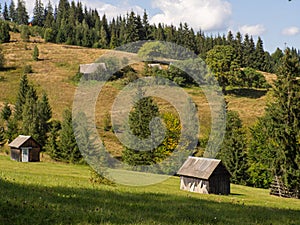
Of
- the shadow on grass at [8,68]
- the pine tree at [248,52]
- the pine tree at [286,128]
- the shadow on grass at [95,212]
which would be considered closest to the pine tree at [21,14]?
the shadow on grass at [8,68]

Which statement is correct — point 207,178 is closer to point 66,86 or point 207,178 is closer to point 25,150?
point 25,150

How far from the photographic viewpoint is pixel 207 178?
121ft

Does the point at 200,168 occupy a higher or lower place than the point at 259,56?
lower

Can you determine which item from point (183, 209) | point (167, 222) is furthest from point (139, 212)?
point (183, 209)

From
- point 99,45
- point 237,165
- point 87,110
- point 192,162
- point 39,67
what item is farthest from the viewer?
point 99,45

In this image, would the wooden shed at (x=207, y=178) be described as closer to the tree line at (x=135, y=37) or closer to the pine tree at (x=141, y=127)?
the pine tree at (x=141, y=127)

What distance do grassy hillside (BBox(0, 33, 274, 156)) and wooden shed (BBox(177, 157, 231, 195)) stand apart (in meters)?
25.8

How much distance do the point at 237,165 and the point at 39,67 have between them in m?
75.8

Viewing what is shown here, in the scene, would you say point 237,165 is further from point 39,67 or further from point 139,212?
point 39,67

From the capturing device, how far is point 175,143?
193 ft

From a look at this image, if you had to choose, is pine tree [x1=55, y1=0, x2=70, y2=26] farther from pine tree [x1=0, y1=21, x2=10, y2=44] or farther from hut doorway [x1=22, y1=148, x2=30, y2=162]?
hut doorway [x1=22, y1=148, x2=30, y2=162]

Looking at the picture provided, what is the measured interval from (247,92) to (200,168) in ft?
254

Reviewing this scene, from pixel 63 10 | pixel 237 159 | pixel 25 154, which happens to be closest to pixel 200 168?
pixel 237 159

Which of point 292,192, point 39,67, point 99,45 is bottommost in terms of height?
point 292,192
